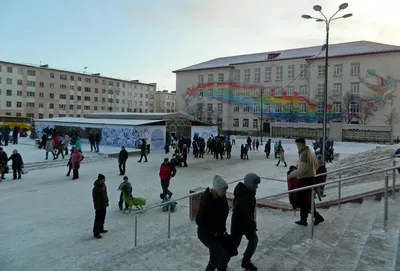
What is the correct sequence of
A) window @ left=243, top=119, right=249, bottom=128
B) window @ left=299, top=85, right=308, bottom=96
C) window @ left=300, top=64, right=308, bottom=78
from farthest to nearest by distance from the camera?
1. window @ left=243, top=119, right=249, bottom=128
2. window @ left=299, top=85, right=308, bottom=96
3. window @ left=300, top=64, right=308, bottom=78

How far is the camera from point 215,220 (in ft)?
11.7

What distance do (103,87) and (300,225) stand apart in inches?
3371

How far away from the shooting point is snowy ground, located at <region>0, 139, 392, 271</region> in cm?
604

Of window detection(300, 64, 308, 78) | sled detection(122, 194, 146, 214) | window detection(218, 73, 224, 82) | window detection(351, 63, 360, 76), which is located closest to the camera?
sled detection(122, 194, 146, 214)

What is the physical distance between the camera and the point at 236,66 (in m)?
65.1

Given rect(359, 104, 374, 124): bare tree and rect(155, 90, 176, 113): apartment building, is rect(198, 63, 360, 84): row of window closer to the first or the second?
rect(359, 104, 374, 124): bare tree

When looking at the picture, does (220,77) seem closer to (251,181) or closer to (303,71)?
(303,71)

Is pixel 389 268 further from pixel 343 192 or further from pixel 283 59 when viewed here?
pixel 283 59

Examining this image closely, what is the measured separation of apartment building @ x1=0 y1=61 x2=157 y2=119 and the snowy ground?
62.1 meters

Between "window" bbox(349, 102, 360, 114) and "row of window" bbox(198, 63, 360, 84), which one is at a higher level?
"row of window" bbox(198, 63, 360, 84)

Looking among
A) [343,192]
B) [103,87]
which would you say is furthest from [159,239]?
[103,87]

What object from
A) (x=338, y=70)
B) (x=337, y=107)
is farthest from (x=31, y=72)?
(x=337, y=107)

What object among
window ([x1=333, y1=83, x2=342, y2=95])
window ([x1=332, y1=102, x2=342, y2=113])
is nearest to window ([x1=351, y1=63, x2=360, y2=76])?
window ([x1=333, y1=83, x2=342, y2=95])

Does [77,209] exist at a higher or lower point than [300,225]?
lower
